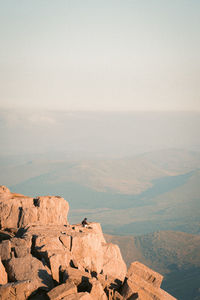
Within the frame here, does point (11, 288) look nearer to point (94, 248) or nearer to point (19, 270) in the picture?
point (19, 270)

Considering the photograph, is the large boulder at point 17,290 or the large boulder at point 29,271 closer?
the large boulder at point 17,290

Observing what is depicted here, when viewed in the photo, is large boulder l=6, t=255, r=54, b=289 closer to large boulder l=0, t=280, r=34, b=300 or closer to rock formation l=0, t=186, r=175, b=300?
rock formation l=0, t=186, r=175, b=300

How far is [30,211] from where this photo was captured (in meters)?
38.2

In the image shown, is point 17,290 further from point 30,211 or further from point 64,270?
point 30,211

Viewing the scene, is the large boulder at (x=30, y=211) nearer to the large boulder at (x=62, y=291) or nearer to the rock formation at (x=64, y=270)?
the rock formation at (x=64, y=270)

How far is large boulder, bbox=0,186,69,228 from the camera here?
1484 inches

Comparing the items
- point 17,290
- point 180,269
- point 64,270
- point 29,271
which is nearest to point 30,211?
point 64,270

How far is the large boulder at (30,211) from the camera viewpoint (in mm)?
37688

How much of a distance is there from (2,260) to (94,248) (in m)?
8.61

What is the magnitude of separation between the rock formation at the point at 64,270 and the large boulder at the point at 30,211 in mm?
7147

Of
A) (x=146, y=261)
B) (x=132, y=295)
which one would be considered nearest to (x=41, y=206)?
(x=132, y=295)

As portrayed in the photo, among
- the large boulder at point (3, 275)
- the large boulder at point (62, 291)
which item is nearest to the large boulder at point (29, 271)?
the large boulder at point (3, 275)

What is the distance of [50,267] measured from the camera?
21188mm

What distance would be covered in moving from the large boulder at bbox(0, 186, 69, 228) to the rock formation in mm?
7147
